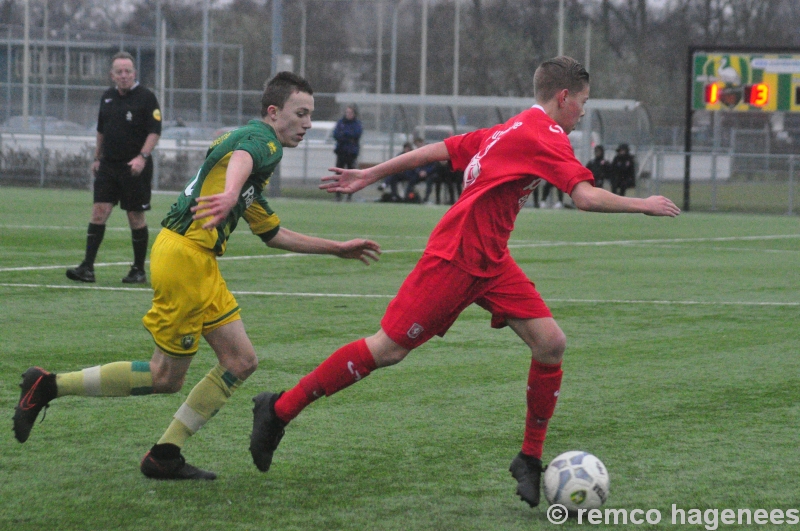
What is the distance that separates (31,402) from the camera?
4.79 metres

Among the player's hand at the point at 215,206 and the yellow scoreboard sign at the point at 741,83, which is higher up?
the yellow scoreboard sign at the point at 741,83

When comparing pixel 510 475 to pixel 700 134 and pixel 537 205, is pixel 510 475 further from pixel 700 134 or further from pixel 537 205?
pixel 700 134

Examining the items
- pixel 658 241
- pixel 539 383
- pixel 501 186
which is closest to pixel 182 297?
pixel 501 186

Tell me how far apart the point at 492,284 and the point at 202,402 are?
1264mm

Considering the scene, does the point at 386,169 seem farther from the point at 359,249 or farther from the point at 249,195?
the point at 249,195

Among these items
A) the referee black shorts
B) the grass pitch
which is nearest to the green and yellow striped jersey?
the grass pitch

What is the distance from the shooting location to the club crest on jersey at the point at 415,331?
15.0 ft

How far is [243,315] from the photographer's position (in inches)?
355

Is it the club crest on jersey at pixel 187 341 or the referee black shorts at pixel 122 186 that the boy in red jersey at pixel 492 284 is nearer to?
the club crest on jersey at pixel 187 341

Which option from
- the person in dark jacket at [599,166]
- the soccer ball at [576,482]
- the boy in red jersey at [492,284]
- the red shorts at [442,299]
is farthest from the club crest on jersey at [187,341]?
the person in dark jacket at [599,166]

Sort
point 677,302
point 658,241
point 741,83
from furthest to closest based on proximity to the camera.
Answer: point 741,83, point 658,241, point 677,302

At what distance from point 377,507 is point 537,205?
23.9m

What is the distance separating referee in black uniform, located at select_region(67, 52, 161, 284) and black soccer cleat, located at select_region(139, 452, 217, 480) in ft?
20.6

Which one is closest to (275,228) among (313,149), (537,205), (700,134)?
(537,205)
